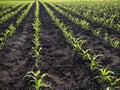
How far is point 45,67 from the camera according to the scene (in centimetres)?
841

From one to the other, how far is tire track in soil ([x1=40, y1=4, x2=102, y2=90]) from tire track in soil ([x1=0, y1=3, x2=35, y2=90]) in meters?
0.71

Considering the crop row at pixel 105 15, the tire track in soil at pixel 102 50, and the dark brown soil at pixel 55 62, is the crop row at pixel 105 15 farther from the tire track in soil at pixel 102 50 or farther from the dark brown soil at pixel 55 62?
the dark brown soil at pixel 55 62

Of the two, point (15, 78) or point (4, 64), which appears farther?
point (4, 64)

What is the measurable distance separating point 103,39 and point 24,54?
435 cm

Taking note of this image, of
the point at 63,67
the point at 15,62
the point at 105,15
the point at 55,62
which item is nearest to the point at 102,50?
the point at 55,62

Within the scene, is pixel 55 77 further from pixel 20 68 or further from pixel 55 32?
pixel 55 32

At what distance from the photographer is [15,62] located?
8.89 metres

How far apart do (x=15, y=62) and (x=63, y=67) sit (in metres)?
1.84

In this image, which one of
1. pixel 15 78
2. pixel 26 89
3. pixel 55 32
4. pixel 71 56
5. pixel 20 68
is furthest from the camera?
pixel 55 32

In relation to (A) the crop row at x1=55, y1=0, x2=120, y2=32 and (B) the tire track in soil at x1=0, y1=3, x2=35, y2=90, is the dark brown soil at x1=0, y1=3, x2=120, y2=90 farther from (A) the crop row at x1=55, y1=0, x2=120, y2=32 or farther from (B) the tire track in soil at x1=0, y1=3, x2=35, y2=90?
(A) the crop row at x1=55, y1=0, x2=120, y2=32

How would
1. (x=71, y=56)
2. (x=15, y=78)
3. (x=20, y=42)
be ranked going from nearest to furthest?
1. (x=15, y=78)
2. (x=71, y=56)
3. (x=20, y=42)

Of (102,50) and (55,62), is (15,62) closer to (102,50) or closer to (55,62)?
(55,62)

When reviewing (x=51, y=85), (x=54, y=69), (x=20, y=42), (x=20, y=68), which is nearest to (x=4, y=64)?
(x=20, y=68)

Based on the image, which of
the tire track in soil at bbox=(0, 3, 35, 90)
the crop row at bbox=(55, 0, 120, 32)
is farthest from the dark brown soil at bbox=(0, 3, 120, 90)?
the crop row at bbox=(55, 0, 120, 32)
